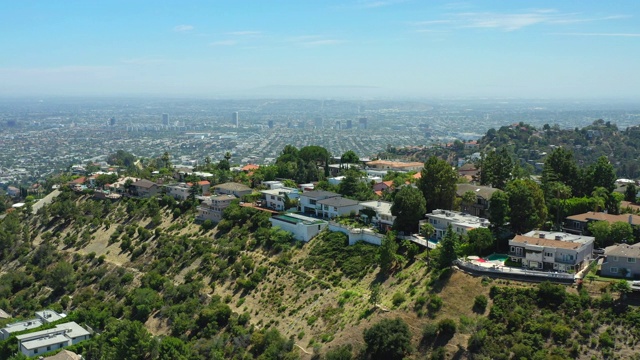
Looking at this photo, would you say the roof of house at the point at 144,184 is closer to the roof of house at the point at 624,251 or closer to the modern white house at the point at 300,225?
the modern white house at the point at 300,225

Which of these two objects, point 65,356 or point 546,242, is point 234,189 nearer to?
point 65,356

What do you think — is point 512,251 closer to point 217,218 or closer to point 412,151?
point 217,218

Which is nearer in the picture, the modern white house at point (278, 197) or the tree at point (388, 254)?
the tree at point (388, 254)

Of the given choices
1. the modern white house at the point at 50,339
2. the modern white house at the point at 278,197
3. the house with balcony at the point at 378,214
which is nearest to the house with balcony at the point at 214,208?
the modern white house at the point at 278,197

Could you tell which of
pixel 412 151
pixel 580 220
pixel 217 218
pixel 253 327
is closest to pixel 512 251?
pixel 580 220

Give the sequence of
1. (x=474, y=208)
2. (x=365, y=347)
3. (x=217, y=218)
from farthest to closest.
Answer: (x=217, y=218) < (x=474, y=208) < (x=365, y=347)

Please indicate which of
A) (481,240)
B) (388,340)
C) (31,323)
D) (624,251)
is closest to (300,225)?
(481,240)

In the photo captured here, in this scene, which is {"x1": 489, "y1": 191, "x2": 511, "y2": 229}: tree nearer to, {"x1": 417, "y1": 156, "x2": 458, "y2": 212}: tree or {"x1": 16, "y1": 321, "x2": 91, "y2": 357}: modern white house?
{"x1": 417, "y1": 156, "x2": 458, "y2": 212}: tree
